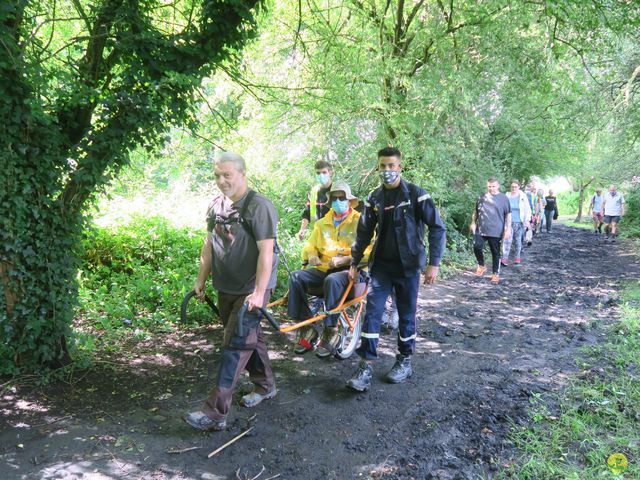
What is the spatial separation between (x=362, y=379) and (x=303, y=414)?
28.7 inches

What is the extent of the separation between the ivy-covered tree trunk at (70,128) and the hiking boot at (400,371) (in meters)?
3.22

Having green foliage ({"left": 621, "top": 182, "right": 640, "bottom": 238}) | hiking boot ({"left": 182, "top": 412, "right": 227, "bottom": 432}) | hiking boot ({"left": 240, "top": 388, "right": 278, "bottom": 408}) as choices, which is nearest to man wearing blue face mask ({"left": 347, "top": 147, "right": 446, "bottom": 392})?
hiking boot ({"left": 240, "top": 388, "right": 278, "bottom": 408})

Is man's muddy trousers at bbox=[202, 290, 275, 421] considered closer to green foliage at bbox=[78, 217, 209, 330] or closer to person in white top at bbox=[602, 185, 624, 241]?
green foliage at bbox=[78, 217, 209, 330]

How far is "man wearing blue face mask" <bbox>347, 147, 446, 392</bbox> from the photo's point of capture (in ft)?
14.9

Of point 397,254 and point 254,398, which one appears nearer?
point 254,398

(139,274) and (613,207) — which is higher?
(613,207)

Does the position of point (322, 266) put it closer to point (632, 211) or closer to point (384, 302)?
point (384, 302)

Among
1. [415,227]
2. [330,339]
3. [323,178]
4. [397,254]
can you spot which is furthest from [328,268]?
[323,178]

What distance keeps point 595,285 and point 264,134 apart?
7.22 meters

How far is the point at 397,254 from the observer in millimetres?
4645

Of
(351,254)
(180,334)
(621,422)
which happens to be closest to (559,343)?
(621,422)

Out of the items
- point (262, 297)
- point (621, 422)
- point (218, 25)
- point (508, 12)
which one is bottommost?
point (621, 422)

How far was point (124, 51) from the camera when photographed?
427 cm

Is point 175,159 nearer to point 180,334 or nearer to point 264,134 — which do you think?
point 264,134
